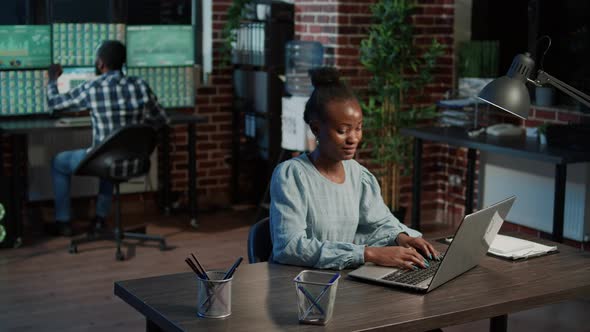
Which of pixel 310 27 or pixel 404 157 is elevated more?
pixel 310 27

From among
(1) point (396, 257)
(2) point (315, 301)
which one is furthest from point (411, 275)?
(2) point (315, 301)

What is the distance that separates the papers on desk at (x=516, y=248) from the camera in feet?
8.88

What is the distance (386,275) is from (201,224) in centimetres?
404

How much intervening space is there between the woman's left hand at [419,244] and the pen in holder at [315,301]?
61 cm

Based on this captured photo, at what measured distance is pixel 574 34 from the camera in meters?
5.31

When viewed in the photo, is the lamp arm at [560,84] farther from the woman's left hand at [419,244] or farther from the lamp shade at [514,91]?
the woman's left hand at [419,244]

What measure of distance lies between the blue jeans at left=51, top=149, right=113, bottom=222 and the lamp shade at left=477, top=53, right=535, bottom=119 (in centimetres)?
382

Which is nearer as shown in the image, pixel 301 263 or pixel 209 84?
pixel 301 263

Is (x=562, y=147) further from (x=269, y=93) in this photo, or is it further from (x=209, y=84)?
(x=209, y=84)

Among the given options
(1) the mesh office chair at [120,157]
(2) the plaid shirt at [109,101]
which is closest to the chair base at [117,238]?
(1) the mesh office chair at [120,157]

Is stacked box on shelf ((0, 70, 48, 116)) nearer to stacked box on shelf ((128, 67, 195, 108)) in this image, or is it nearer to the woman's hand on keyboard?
stacked box on shelf ((128, 67, 195, 108))

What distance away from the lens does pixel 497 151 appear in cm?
492

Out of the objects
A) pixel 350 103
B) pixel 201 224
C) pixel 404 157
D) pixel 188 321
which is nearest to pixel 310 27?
pixel 404 157

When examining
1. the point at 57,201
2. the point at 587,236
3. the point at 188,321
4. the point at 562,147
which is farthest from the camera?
the point at 57,201
